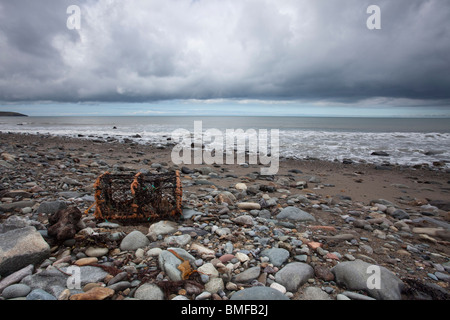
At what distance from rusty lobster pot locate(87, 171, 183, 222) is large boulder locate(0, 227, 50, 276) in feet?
3.28

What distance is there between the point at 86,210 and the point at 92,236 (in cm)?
116

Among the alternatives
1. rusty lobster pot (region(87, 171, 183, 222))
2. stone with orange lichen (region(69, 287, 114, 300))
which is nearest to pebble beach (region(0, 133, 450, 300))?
stone with orange lichen (region(69, 287, 114, 300))

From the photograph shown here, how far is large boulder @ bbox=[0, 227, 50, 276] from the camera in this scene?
2.37 metres

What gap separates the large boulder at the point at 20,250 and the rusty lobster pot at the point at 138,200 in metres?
1.00

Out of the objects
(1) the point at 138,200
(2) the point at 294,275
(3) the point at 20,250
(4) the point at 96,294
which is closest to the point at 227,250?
(2) the point at 294,275

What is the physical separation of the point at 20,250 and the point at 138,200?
1.51 m

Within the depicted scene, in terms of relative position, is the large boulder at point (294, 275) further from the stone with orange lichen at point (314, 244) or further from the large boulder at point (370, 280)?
the stone with orange lichen at point (314, 244)

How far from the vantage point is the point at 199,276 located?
252 cm

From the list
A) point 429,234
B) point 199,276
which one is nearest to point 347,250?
point 429,234

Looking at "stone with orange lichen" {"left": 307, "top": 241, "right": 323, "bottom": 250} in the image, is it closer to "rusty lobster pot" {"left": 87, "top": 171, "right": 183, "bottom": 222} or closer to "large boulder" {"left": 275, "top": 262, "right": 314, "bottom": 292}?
"large boulder" {"left": 275, "top": 262, "right": 314, "bottom": 292}

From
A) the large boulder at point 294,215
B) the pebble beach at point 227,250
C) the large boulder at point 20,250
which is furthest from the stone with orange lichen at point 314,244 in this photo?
the large boulder at point 20,250

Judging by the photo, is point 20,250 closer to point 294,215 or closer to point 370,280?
point 370,280

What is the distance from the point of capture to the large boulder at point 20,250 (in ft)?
7.79
